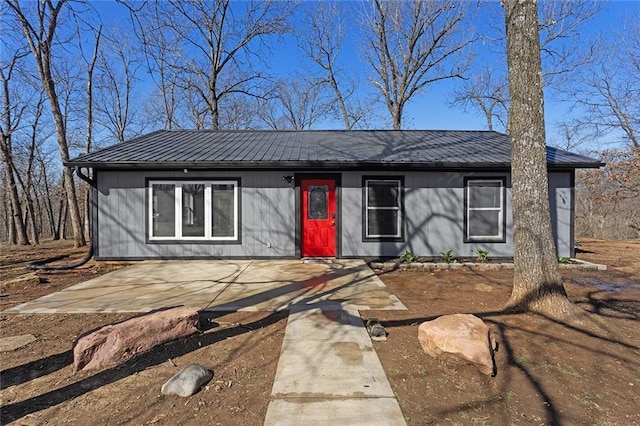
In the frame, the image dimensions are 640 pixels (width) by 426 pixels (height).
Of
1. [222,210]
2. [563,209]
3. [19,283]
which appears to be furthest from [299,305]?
[563,209]

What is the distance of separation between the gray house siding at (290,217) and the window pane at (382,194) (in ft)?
0.83

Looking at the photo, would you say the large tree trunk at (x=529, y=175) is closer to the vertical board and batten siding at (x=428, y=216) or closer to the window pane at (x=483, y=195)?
Answer: the vertical board and batten siding at (x=428, y=216)

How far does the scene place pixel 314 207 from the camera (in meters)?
8.41

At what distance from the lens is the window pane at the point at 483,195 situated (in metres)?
8.42

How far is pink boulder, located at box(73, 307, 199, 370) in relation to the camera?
2.96m

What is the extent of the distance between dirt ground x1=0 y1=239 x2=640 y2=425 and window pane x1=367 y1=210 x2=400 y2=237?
391cm

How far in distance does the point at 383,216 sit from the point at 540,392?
5995mm

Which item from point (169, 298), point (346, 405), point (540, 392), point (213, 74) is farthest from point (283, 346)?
point (213, 74)

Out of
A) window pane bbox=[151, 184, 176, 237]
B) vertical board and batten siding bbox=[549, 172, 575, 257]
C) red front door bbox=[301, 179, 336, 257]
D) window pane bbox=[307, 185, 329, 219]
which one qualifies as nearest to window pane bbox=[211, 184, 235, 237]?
window pane bbox=[151, 184, 176, 237]

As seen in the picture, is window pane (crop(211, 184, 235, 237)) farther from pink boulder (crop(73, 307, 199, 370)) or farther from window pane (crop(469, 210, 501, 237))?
window pane (crop(469, 210, 501, 237))

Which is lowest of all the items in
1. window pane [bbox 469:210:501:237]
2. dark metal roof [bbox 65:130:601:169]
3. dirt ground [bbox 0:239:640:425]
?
dirt ground [bbox 0:239:640:425]

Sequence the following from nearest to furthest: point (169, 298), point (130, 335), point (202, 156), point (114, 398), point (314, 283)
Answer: point (114, 398)
point (130, 335)
point (169, 298)
point (314, 283)
point (202, 156)

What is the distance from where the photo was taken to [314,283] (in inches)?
232

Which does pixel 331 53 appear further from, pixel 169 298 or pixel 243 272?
pixel 169 298
